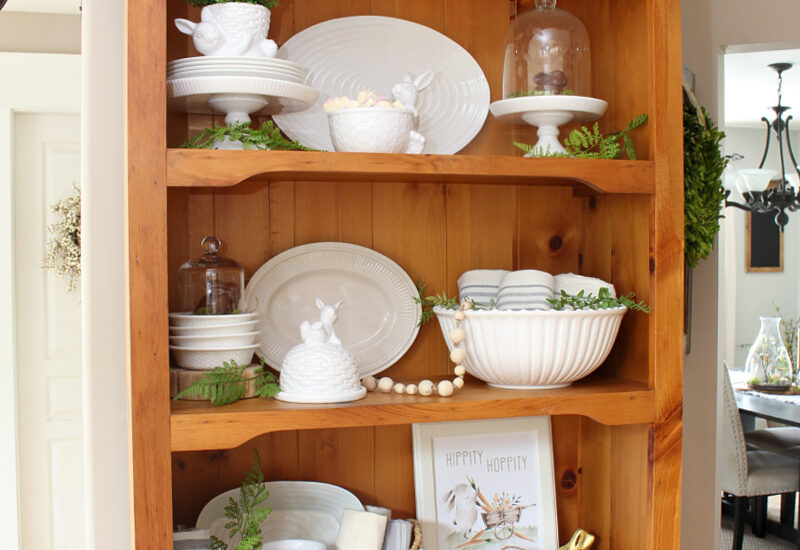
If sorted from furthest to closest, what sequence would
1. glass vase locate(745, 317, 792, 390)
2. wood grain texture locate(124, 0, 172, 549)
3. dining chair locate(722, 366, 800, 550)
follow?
glass vase locate(745, 317, 792, 390) → dining chair locate(722, 366, 800, 550) → wood grain texture locate(124, 0, 172, 549)

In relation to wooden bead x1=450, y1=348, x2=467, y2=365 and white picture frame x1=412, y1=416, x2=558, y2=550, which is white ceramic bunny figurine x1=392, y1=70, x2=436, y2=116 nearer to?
wooden bead x1=450, y1=348, x2=467, y2=365

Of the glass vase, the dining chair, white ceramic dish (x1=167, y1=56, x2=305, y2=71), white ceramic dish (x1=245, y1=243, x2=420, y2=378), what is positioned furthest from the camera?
the glass vase

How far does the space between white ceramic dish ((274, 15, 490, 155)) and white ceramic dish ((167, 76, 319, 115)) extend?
0.14 meters

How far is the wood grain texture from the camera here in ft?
3.71

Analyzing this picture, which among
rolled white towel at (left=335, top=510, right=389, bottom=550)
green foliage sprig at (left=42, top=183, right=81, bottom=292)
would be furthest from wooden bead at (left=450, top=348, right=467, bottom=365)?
green foliage sprig at (left=42, top=183, right=81, bottom=292)

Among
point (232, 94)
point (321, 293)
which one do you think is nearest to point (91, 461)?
point (321, 293)

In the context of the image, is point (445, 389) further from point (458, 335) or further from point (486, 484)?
point (486, 484)

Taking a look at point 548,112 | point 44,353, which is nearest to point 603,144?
point 548,112

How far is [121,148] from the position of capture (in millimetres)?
1303

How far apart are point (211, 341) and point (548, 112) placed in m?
0.77

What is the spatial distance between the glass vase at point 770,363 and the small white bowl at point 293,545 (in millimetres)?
3179

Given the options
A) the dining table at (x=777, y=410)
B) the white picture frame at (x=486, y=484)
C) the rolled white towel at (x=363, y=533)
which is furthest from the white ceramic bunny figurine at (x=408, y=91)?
the dining table at (x=777, y=410)

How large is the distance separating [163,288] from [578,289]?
30.6 inches

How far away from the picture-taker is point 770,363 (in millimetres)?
3797
